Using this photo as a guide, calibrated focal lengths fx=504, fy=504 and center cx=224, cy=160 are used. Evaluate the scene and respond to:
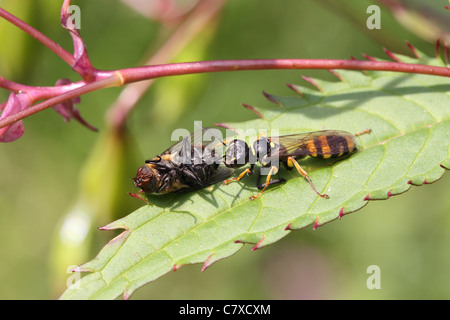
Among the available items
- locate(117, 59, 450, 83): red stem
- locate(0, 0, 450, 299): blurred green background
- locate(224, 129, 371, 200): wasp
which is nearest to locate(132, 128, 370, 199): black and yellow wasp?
locate(224, 129, 371, 200): wasp

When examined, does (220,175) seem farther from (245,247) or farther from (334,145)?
(245,247)

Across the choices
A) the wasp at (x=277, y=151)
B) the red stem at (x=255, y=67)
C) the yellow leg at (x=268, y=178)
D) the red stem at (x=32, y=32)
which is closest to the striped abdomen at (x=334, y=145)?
the wasp at (x=277, y=151)

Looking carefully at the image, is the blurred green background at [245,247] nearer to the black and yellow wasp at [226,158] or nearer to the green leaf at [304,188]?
the black and yellow wasp at [226,158]

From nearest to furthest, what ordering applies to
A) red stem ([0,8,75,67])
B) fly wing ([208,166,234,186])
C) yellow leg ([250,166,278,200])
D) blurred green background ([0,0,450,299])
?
1. red stem ([0,8,75,67])
2. yellow leg ([250,166,278,200])
3. fly wing ([208,166,234,186])
4. blurred green background ([0,0,450,299])

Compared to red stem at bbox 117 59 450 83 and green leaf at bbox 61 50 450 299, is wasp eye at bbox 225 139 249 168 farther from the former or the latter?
red stem at bbox 117 59 450 83

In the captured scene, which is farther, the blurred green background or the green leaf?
the blurred green background

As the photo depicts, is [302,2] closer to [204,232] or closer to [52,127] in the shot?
[52,127]

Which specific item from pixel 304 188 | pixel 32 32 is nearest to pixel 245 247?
pixel 304 188
